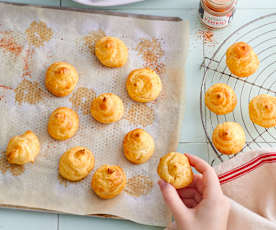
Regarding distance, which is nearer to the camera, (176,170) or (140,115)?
(176,170)

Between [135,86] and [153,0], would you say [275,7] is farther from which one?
[135,86]

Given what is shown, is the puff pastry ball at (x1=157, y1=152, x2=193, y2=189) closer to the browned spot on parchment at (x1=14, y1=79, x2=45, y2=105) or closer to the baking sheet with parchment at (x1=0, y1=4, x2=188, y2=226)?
the baking sheet with parchment at (x1=0, y1=4, x2=188, y2=226)

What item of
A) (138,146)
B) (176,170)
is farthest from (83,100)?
(176,170)

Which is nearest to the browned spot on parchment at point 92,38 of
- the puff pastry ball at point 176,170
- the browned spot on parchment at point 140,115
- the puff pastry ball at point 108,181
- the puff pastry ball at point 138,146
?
the browned spot on parchment at point 140,115

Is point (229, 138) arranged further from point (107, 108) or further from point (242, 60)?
point (107, 108)

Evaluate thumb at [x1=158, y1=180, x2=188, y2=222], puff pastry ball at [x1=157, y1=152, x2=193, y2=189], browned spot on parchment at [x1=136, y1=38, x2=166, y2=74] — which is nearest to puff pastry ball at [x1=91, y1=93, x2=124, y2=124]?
browned spot on parchment at [x1=136, y1=38, x2=166, y2=74]

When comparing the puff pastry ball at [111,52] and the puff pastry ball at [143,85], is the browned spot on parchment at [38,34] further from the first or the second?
the puff pastry ball at [143,85]
